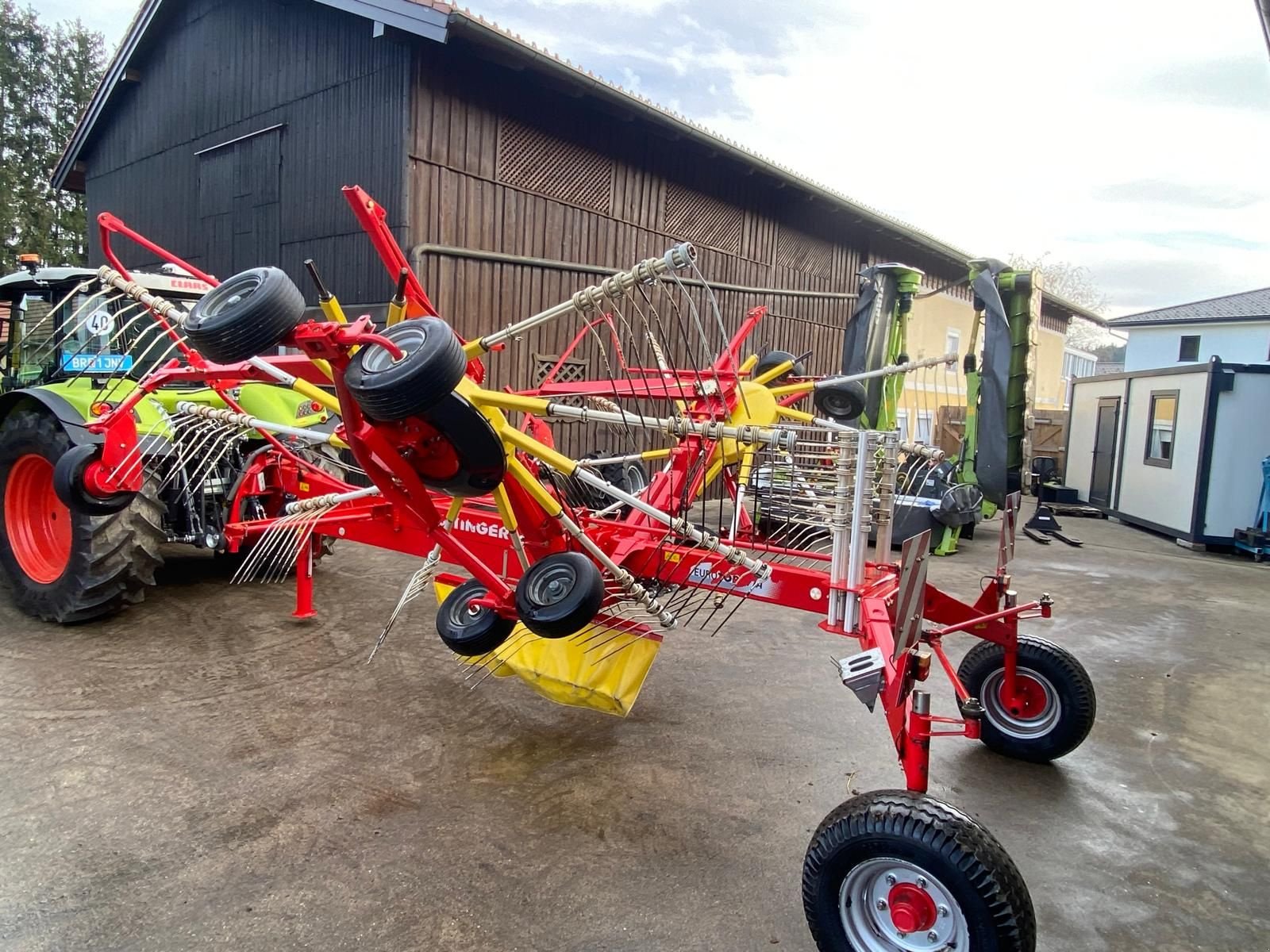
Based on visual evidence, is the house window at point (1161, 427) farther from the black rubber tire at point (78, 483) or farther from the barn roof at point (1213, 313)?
the barn roof at point (1213, 313)

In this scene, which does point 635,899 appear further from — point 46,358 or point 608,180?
point 608,180

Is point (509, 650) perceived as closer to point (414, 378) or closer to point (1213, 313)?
point (414, 378)

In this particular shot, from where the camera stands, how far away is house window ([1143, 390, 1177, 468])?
10594 mm

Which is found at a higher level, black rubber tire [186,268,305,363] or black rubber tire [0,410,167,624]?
black rubber tire [186,268,305,363]

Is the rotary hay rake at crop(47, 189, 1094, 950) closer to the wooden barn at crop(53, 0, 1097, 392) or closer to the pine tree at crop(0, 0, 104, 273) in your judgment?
the wooden barn at crop(53, 0, 1097, 392)

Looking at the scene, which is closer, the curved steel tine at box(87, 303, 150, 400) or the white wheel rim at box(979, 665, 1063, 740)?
the curved steel tine at box(87, 303, 150, 400)

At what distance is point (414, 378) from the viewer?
202cm

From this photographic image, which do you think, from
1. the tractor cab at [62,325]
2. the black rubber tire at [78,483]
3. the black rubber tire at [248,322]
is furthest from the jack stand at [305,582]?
the black rubber tire at [248,322]

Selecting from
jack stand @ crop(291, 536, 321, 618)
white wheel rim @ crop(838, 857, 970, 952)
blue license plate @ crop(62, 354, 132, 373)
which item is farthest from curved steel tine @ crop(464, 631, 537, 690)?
blue license plate @ crop(62, 354, 132, 373)

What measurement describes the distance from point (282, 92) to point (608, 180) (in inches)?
153

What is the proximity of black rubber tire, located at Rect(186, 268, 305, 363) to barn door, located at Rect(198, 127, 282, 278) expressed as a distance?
803cm

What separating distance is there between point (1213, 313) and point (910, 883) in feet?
102

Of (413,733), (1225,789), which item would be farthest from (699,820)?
(1225,789)

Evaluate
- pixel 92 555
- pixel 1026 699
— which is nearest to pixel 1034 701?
pixel 1026 699
